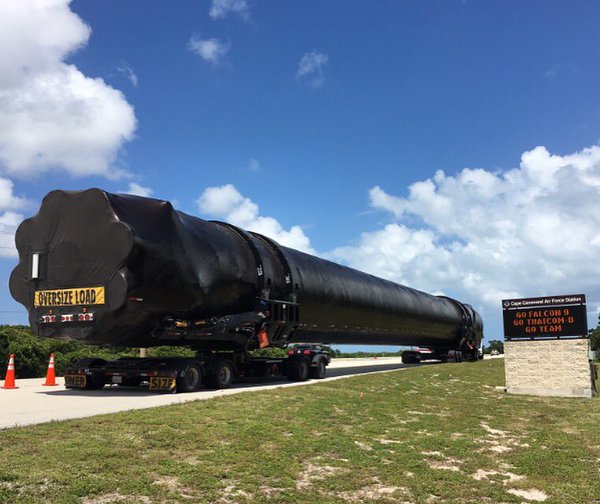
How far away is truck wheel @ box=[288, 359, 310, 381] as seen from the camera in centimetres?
1883

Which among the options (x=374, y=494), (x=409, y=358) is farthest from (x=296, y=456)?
(x=409, y=358)

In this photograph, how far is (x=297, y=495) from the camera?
639cm

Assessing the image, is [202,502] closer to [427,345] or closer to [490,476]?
[490,476]

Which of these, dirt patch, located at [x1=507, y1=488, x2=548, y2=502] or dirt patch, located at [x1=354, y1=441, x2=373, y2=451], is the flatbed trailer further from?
dirt patch, located at [x1=507, y1=488, x2=548, y2=502]

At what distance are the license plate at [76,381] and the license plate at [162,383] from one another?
2181mm

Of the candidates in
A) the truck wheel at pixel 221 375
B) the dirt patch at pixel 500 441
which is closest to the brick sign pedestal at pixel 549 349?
the dirt patch at pixel 500 441

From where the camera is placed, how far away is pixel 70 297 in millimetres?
13250

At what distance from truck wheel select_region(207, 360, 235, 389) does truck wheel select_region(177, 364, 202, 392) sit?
0.51m

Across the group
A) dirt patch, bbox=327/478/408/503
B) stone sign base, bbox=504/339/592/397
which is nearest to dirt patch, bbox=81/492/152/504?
dirt patch, bbox=327/478/408/503

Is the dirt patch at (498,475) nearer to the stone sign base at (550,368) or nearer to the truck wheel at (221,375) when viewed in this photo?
the truck wheel at (221,375)

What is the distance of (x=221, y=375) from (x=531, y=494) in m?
10.1

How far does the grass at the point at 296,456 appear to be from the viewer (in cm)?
628

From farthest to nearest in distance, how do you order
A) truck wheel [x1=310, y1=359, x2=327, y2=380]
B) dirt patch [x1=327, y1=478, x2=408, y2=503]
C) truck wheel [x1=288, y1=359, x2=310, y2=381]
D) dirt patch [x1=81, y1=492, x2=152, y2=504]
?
1. truck wheel [x1=310, y1=359, x2=327, y2=380]
2. truck wheel [x1=288, y1=359, x2=310, y2=381]
3. dirt patch [x1=327, y1=478, x2=408, y2=503]
4. dirt patch [x1=81, y1=492, x2=152, y2=504]

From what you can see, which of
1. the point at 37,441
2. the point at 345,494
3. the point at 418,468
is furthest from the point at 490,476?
the point at 37,441
